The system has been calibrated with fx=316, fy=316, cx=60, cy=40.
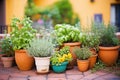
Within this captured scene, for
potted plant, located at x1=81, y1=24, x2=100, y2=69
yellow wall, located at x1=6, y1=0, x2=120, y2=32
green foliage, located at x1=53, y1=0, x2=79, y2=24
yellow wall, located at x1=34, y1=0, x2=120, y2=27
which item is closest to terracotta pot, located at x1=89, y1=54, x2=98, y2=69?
potted plant, located at x1=81, y1=24, x2=100, y2=69

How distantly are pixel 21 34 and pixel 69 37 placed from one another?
0.94m

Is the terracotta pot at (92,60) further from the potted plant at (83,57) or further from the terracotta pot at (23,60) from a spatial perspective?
the terracotta pot at (23,60)

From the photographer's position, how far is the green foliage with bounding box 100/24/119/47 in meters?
6.03

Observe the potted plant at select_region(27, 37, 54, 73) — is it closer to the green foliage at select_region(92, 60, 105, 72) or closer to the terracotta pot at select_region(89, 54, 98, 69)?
the terracotta pot at select_region(89, 54, 98, 69)

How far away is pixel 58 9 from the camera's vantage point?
40.4ft

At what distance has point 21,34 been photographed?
229 inches

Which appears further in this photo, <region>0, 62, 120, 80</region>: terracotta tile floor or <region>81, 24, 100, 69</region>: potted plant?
<region>81, 24, 100, 69</region>: potted plant

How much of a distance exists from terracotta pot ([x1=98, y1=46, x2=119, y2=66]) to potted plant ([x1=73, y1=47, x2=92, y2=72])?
372 millimetres

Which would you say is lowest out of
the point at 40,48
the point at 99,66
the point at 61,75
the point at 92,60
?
the point at 61,75

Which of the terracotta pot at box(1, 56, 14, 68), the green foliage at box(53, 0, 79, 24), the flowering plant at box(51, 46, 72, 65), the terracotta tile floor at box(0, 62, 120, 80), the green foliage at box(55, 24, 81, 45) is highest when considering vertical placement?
the green foliage at box(53, 0, 79, 24)

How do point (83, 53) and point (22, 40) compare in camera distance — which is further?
point (22, 40)

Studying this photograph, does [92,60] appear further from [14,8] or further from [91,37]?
[14,8]

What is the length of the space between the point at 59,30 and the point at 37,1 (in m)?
6.48

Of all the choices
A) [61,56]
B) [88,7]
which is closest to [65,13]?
[88,7]
